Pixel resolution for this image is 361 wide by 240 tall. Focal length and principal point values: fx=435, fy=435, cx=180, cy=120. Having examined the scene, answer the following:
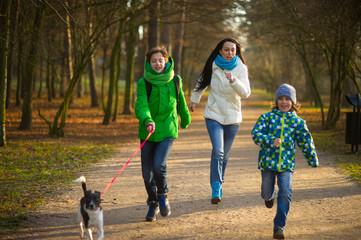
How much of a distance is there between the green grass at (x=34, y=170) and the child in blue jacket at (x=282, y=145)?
A: 281 centimetres

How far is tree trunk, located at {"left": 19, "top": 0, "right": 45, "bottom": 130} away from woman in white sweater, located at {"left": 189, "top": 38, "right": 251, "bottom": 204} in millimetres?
7374

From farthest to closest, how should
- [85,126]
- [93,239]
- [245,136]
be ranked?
1. [85,126]
2. [245,136]
3. [93,239]

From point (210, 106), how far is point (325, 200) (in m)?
2.15

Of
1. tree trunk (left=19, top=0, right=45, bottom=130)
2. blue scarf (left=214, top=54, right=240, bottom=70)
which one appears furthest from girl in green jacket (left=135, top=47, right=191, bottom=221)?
tree trunk (left=19, top=0, right=45, bottom=130)

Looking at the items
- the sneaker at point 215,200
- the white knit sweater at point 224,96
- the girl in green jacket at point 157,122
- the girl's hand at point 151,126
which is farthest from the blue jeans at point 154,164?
the white knit sweater at point 224,96

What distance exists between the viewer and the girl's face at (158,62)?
5.17 m

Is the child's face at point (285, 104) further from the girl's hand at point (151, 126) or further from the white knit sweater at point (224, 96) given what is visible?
the girl's hand at point (151, 126)

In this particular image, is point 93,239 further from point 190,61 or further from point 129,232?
point 190,61

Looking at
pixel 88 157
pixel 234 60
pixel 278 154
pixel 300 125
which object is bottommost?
pixel 88 157

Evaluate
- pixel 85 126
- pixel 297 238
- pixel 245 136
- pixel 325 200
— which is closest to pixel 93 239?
pixel 297 238

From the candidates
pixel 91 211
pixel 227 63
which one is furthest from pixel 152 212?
pixel 227 63

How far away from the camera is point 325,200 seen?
6230 mm

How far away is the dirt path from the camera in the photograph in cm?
471

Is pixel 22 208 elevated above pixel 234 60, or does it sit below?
below
